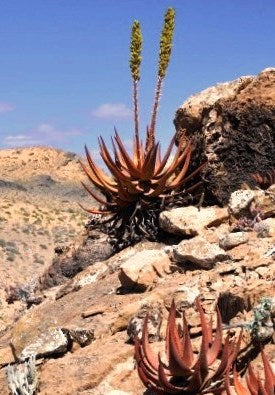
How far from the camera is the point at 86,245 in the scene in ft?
32.2

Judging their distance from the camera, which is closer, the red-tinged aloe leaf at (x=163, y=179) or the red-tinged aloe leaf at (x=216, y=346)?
the red-tinged aloe leaf at (x=216, y=346)

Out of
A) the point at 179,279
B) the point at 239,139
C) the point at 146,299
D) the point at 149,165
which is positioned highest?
the point at 239,139

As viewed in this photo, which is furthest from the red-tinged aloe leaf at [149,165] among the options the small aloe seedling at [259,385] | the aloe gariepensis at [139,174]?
the small aloe seedling at [259,385]

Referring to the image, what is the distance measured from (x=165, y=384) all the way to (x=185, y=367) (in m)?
0.16

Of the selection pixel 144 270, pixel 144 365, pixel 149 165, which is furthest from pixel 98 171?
pixel 144 365

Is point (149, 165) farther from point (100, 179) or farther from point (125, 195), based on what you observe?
point (100, 179)

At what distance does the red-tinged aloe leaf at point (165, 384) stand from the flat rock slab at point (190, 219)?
3.94m

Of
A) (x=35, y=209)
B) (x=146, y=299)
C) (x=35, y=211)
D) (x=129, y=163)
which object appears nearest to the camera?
(x=146, y=299)

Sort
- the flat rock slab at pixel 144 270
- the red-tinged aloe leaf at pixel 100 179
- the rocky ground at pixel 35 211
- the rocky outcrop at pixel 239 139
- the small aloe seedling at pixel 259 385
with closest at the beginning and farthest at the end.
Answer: the small aloe seedling at pixel 259 385
the flat rock slab at pixel 144 270
the rocky outcrop at pixel 239 139
the red-tinged aloe leaf at pixel 100 179
the rocky ground at pixel 35 211

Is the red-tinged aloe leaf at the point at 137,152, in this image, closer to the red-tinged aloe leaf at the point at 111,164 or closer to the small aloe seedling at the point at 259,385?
the red-tinged aloe leaf at the point at 111,164

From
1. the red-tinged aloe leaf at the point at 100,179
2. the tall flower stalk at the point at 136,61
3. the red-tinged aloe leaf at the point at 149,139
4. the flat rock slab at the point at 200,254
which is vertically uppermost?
the tall flower stalk at the point at 136,61

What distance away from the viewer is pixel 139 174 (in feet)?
28.2

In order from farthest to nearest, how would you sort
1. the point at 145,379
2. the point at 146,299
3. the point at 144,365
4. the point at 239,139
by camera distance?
the point at 239,139
the point at 146,299
the point at 144,365
the point at 145,379

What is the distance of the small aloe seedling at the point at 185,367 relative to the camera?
376 cm
